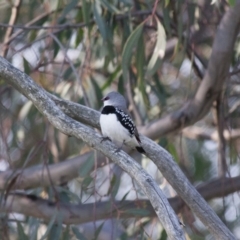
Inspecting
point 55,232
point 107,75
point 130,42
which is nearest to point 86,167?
point 55,232

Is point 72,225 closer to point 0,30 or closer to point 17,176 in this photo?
point 17,176

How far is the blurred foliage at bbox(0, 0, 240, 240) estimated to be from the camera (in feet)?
14.5

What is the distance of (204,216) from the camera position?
10.8ft

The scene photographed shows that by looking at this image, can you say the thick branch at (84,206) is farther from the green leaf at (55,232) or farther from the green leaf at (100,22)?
the green leaf at (100,22)

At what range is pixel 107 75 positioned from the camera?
554 centimetres

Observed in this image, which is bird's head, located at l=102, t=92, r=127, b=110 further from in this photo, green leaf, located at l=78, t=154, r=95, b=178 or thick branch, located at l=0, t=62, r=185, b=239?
thick branch, located at l=0, t=62, r=185, b=239

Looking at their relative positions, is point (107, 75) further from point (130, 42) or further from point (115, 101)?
point (115, 101)

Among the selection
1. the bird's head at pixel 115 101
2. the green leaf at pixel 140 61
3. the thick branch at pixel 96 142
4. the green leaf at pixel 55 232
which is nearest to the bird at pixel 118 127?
the bird's head at pixel 115 101

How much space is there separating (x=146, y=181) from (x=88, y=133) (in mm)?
315

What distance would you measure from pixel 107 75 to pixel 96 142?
2508mm

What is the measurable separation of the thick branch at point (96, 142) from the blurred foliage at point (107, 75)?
960mm

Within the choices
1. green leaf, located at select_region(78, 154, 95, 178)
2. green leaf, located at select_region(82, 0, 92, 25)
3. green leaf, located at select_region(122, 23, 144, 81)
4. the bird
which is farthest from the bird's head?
green leaf, located at select_region(82, 0, 92, 25)

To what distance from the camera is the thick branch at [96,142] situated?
9.16 ft

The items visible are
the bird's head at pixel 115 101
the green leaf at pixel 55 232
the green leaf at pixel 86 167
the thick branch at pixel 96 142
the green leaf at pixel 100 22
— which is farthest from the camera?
the green leaf at pixel 100 22
